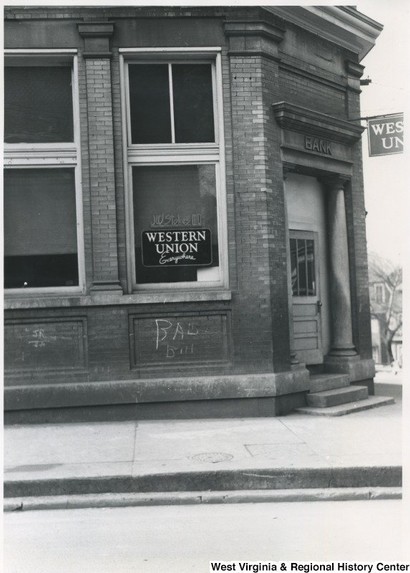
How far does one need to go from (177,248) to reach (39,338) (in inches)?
88.5

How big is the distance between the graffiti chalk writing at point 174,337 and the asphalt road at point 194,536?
3.26 metres

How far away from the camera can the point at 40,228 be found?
29.2 ft

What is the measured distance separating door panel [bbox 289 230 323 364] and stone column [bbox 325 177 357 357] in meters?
0.30

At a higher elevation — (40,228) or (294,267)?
(40,228)

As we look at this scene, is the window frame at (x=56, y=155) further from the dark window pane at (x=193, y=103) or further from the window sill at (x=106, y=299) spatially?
the dark window pane at (x=193, y=103)

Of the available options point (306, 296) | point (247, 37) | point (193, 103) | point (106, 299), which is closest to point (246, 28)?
point (247, 37)

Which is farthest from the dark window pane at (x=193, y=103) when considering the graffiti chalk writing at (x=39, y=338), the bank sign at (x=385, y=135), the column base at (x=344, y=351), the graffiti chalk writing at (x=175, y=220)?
the column base at (x=344, y=351)

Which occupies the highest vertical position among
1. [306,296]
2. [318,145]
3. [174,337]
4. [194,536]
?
[318,145]

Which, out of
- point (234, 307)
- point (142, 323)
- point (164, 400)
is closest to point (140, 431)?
point (164, 400)

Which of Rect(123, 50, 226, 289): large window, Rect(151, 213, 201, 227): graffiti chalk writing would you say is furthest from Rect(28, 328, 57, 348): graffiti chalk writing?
A: Rect(151, 213, 201, 227): graffiti chalk writing

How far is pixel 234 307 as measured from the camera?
8922 millimetres

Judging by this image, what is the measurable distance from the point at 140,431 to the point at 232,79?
4.93 metres

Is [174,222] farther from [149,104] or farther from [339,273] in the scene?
[339,273]

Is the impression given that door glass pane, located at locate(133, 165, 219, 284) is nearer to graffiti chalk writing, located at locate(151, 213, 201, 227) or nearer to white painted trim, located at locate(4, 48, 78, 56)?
graffiti chalk writing, located at locate(151, 213, 201, 227)
